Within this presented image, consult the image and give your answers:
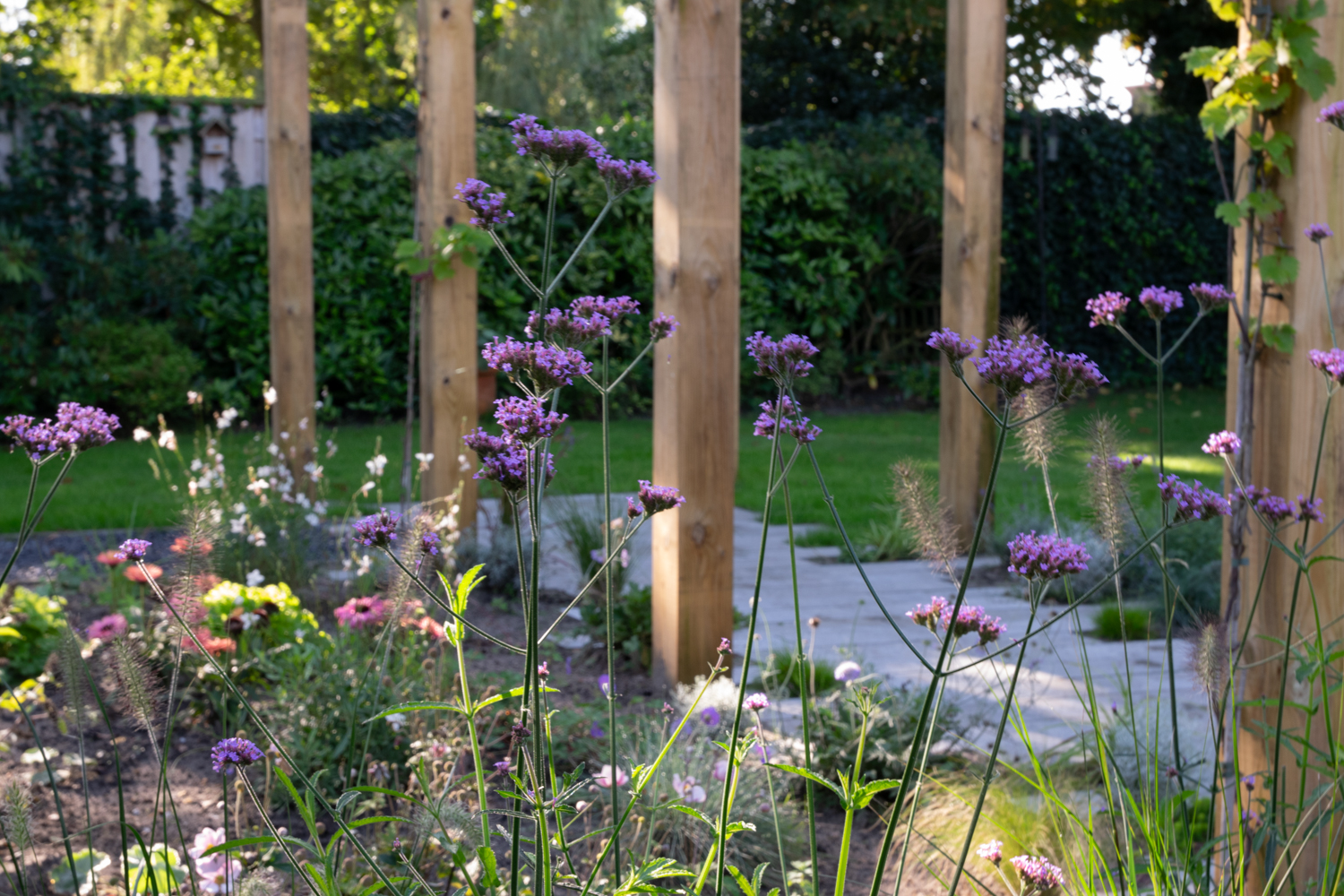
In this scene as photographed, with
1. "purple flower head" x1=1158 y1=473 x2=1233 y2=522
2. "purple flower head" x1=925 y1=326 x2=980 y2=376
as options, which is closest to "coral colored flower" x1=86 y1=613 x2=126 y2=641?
"purple flower head" x1=925 y1=326 x2=980 y2=376

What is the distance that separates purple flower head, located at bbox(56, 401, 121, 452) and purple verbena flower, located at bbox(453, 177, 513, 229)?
462 mm

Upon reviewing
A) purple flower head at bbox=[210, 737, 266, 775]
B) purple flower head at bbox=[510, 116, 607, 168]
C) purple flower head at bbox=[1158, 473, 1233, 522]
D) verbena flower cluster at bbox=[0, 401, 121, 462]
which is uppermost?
purple flower head at bbox=[510, 116, 607, 168]

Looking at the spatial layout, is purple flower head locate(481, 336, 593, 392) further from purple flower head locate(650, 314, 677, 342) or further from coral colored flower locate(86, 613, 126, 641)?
coral colored flower locate(86, 613, 126, 641)

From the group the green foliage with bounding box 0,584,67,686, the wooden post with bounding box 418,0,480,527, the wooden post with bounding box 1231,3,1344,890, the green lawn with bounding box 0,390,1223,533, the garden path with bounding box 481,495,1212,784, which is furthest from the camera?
the green lawn with bounding box 0,390,1223,533

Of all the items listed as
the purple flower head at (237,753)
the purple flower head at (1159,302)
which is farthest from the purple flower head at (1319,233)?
the purple flower head at (237,753)

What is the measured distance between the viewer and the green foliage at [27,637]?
296 cm

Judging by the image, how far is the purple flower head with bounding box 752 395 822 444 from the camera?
1115mm

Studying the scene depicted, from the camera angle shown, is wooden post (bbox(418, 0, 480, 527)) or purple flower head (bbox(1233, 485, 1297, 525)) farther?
wooden post (bbox(418, 0, 480, 527))

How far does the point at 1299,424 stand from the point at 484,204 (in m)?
1.37

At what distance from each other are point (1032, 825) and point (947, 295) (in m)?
2.95

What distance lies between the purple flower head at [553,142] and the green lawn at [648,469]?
3.33 meters

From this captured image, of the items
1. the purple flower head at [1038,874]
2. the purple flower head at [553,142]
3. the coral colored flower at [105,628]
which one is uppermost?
the purple flower head at [553,142]

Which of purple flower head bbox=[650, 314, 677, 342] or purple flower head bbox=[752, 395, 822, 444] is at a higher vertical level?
purple flower head bbox=[650, 314, 677, 342]

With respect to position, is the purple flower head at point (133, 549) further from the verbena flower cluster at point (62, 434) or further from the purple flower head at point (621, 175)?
the purple flower head at point (621, 175)
